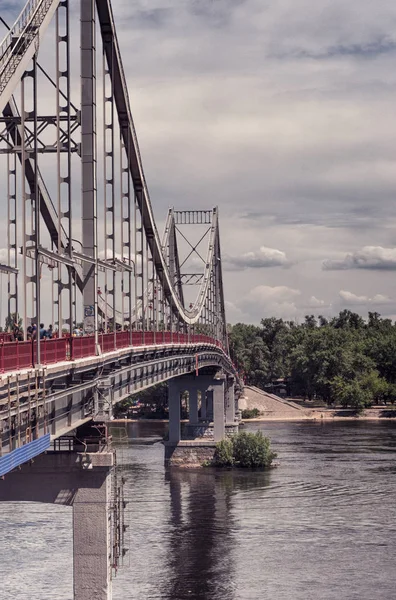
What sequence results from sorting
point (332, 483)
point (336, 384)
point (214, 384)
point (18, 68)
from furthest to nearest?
point (336, 384), point (214, 384), point (332, 483), point (18, 68)

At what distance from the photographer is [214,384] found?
350 ft

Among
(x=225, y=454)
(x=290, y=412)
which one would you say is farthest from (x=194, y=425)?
(x=290, y=412)

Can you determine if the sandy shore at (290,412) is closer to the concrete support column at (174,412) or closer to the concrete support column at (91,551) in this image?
the concrete support column at (174,412)

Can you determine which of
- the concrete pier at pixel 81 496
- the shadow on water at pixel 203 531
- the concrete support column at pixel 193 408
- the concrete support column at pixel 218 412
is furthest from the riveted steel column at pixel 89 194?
the concrete support column at pixel 193 408

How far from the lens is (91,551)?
33.0m

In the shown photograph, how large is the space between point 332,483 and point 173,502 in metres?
12.5

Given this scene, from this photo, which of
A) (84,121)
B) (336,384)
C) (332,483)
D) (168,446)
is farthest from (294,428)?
(84,121)

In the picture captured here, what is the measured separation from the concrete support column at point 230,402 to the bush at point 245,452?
32707 millimetres

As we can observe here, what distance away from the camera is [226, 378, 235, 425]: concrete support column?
5118 inches

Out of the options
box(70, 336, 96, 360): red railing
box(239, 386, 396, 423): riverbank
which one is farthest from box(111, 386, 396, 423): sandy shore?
box(70, 336, 96, 360): red railing

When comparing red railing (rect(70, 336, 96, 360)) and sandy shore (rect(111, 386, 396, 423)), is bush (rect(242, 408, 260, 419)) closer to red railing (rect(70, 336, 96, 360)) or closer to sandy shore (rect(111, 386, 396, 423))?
sandy shore (rect(111, 386, 396, 423))

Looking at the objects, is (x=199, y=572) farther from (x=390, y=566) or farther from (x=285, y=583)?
(x=390, y=566)

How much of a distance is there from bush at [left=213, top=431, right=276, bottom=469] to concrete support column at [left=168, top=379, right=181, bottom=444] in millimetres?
4095

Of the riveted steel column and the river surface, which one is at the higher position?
the riveted steel column
